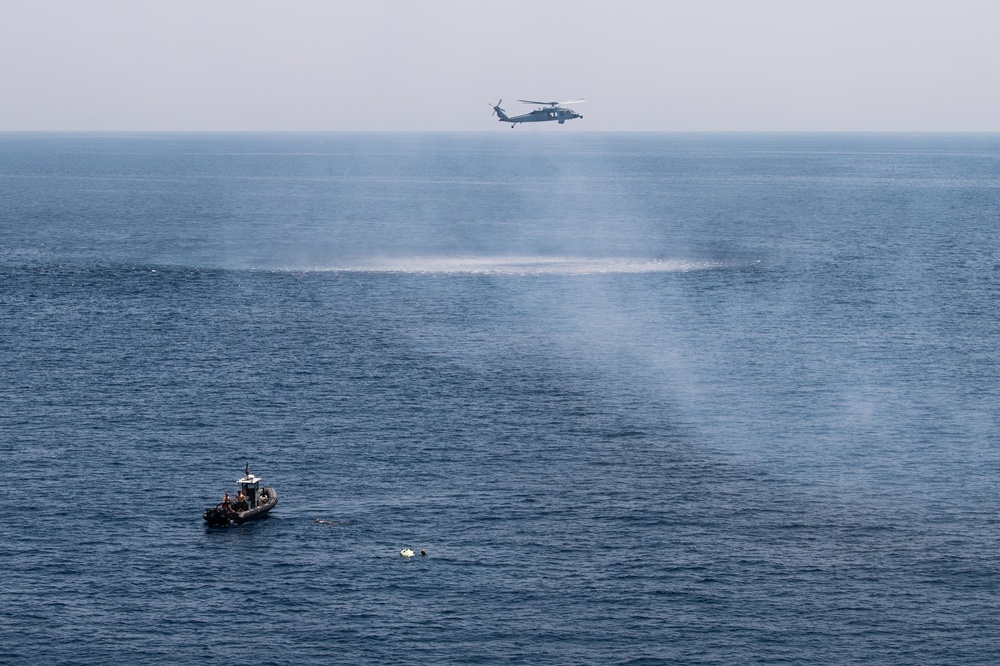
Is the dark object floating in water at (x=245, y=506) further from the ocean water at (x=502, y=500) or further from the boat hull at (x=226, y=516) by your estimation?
the ocean water at (x=502, y=500)

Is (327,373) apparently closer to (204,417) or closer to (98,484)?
(204,417)

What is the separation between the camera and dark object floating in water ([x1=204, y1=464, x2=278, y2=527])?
115 metres

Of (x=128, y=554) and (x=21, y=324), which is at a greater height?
(x=21, y=324)

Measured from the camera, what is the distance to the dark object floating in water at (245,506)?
114625 millimetres

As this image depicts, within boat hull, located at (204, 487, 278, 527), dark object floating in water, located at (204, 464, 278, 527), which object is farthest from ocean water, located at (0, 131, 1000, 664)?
dark object floating in water, located at (204, 464, 278, 527)

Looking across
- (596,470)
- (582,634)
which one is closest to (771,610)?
(582,634)

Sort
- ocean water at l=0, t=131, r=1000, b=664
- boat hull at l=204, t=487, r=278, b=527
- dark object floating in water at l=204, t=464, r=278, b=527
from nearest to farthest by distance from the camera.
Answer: ocean water at l=0, t=131, r=1000, b=664
boat hull at l=204, t=487, r=278, b=527
dark object floating in water at l=204, t=464, r=278, b=527

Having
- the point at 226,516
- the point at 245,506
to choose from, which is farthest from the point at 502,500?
the point at 226,516

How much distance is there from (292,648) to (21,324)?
124534 millimetres

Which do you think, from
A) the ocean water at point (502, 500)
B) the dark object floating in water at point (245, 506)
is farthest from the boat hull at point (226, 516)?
the ocean water at point (502, 500)

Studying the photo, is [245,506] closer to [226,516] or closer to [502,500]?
[226,516]

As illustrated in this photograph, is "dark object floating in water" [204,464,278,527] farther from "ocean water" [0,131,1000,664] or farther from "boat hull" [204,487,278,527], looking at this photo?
"ocean water" [0,131,1000,664]

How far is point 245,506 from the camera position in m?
116

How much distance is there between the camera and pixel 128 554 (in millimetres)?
107062
